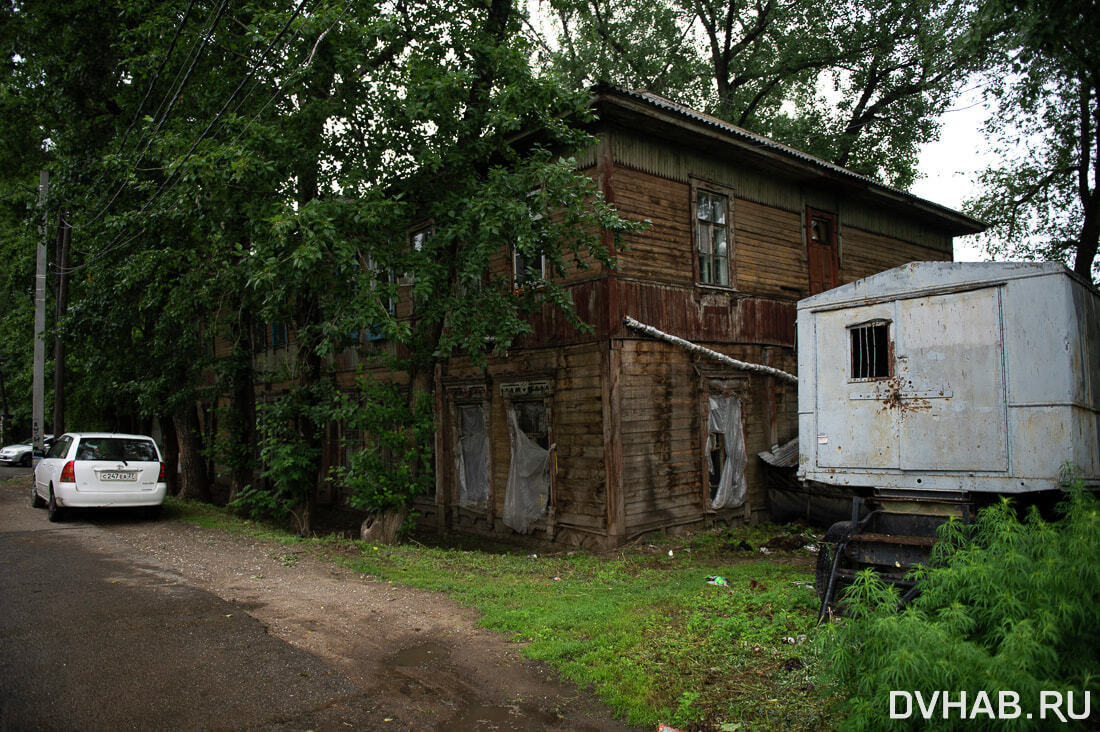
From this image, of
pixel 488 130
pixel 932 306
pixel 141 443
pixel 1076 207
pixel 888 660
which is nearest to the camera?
pixel 888 660

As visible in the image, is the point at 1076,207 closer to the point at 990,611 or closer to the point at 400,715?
the point at 990,611

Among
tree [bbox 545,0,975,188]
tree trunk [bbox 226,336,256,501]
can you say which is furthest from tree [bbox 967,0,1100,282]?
tree trunk [bbox 226,336,256,501]

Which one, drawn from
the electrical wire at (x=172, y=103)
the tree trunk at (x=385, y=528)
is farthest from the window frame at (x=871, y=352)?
the electrical wire at (x=172, y=103)

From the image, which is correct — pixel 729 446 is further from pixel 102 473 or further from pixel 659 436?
pixel 102 473

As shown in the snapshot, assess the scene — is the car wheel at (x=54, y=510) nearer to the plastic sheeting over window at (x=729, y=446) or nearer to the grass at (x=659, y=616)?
the grass at (x=659, y=616)

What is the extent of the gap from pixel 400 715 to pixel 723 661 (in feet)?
8.43

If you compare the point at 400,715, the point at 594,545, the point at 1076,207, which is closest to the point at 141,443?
the point at 594,545

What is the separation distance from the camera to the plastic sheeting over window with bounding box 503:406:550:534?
41.4ft

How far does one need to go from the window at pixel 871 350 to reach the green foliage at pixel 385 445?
6268 millimetres

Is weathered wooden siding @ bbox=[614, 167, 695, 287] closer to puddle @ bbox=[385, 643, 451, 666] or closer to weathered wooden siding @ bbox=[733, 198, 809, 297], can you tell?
weathered wooden siding @ bbox=[733, 198, 809, 297]

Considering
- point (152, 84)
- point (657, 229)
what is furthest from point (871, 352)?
point (152, 84)

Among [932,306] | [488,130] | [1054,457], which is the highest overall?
[488,130]

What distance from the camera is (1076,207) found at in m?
23.3

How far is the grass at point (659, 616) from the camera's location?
483 centimetres
